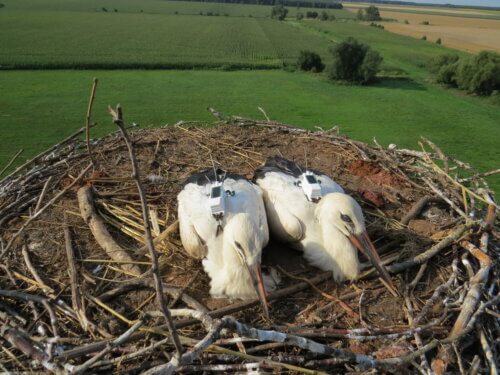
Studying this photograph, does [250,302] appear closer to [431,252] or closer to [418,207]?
[431,252]

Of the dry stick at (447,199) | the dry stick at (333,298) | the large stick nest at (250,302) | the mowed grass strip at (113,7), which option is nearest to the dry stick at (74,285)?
the large stick nest at (250,302)

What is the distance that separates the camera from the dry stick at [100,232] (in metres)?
2.89

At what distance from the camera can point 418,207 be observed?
3627 mm

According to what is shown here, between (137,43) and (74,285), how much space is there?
98.3 ft

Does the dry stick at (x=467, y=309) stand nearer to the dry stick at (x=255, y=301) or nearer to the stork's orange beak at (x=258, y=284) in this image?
the dry stick at (x=255, y=301)

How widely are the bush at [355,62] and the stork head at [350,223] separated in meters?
18.2

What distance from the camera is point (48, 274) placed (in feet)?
9.34

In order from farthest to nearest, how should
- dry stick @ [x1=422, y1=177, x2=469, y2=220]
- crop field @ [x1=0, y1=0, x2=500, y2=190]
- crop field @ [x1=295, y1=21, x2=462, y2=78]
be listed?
crop field @ [x1=295, y1=21, x2=462, y2=78] → crop field @ [x1=0, y1=0, x2=500, y2=190] → dry stick @ [x1=422, y1=177, x2=469, y2=220]

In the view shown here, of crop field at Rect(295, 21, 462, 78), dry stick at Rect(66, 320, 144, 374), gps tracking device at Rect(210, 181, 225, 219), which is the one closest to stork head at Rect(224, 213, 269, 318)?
gps tracking device at Rect(210, 181, 225, 219)

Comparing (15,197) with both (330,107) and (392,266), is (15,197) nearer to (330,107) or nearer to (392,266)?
(392,266)

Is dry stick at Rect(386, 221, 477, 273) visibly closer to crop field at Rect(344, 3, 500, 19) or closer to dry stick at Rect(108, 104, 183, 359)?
dry stick at Rect(108, 104, 183, 359)

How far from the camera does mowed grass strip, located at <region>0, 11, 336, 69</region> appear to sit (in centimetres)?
2275

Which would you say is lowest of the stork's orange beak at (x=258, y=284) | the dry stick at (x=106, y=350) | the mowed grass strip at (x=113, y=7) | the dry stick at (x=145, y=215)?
the stork's orange beak at (x=258, y=284)

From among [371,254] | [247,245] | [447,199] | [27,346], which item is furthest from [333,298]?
[27,346]
